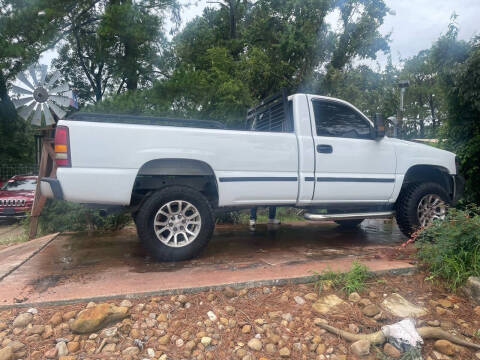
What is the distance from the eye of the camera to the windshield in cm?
1075

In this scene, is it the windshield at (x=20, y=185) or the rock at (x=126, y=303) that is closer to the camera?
the rock at (x=126, y=303)

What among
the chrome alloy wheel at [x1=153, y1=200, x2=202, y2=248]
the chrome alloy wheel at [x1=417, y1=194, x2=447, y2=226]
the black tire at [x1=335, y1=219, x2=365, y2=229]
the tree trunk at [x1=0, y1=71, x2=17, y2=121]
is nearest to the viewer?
the chrome alloy wheel at [x1=153, y1=200, x2=202, y2=248]

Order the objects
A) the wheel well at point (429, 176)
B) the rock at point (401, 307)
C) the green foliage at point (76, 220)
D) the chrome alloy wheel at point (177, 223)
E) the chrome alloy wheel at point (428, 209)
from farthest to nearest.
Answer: the green foliage at point (76, 220), the wheel well at point (429, 176), the chrome alloy wheel at point (428, 209), the chrome alloy wheel at point (177, 223), the rock at point (401, 307)

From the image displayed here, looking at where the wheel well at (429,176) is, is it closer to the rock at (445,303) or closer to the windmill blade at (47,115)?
the rock at (445,303)

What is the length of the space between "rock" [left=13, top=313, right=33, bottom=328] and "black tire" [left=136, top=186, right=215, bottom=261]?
127 centimetres

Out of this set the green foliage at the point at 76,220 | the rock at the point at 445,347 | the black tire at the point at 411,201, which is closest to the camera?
the rock at the point at 445,347

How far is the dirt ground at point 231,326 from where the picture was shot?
7.36ft

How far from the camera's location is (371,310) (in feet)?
8.66

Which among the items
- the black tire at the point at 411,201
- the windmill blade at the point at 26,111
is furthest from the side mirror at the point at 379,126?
the windmill blade at the point at 26,111

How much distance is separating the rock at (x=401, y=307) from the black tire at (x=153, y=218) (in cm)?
193

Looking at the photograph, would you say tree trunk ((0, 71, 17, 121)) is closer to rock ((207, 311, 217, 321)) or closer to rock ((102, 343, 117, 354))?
rock ((102, 343, 117, 354))

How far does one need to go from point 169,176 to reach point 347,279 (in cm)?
222

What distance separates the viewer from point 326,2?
38.3 feet

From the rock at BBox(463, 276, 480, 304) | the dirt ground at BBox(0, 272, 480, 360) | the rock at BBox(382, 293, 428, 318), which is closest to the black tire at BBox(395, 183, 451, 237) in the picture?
the rock at BBox(463, 276, 480, 304)
